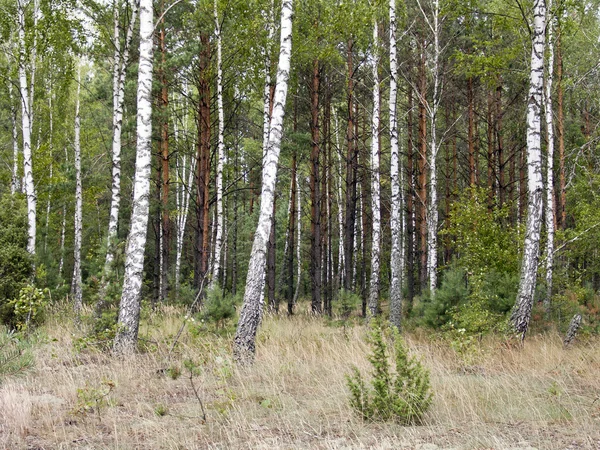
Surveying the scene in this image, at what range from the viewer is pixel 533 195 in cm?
863

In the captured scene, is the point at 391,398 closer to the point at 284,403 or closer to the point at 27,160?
the point at 284,403

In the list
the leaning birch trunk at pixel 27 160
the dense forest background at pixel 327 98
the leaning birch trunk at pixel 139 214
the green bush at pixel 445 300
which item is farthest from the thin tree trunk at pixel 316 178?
the leaning birch trunk at pixel 27 160

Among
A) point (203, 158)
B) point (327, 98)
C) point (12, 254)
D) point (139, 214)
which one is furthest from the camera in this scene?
point (327, 98)

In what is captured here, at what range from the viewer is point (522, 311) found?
337 inches

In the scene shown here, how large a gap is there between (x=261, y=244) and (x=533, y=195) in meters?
4.96

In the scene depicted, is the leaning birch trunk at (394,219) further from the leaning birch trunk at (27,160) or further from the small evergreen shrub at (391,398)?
the leaning birch trunk at (27,160)

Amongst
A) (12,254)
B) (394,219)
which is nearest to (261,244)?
(394,219)

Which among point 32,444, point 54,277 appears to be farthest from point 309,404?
point 54,277

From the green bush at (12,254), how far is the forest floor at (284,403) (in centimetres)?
356

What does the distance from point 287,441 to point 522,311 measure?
6022 millimetres

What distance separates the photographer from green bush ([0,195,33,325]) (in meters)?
10.8

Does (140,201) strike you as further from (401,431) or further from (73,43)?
(73,43)

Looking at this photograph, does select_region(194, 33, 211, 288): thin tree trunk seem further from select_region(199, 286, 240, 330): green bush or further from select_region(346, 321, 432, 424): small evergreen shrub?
select_region(346, 321, 432, 424): small evergreen shrub

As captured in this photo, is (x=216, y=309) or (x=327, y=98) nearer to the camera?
(x=216, y=309)
